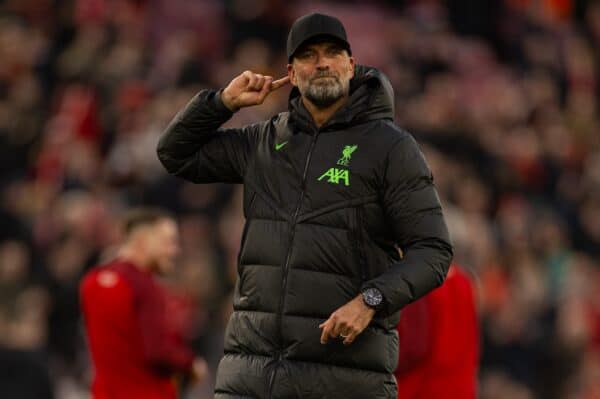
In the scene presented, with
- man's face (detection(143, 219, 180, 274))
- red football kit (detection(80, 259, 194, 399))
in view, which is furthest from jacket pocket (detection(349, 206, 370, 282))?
→ man's face (detection(143, 219, 180, 274))

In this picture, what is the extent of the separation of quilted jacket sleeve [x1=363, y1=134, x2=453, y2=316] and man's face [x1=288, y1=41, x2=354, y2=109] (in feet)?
1.02

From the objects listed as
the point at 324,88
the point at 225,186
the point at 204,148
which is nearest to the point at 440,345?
the point at 204,148

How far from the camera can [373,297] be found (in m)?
5.93

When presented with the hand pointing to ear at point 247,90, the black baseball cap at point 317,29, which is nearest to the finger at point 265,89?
the hand pointing to ear at point 247,90

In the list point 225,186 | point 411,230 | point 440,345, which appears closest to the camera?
point 411,230

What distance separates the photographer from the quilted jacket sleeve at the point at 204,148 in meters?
6.52

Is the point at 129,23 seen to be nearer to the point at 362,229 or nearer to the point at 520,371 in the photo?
the point at 520,371

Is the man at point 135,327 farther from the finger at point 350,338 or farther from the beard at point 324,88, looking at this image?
the finger at point 350,338

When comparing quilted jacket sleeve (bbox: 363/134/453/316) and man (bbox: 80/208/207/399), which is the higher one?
quilted jacket sleeve (bbox: 363/134/453/316)

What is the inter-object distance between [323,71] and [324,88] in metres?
0.06

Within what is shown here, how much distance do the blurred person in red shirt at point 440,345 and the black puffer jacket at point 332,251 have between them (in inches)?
85.6

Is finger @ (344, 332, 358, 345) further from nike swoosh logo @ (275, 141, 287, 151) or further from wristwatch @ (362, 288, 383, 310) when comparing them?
nike swoosh logo @ (275, 141, 287, 151)

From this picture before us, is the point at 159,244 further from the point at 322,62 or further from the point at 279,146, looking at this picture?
the point at 322,62

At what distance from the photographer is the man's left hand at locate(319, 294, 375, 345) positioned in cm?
589
